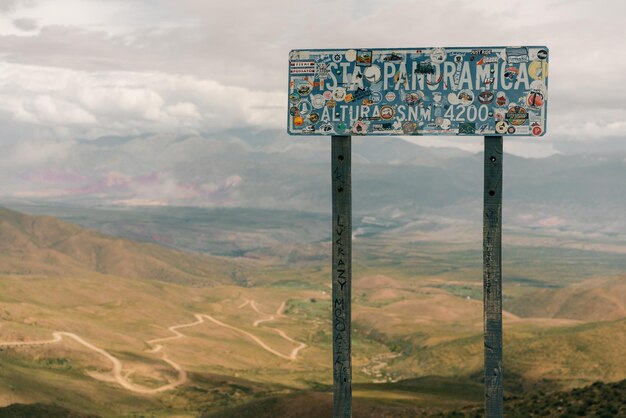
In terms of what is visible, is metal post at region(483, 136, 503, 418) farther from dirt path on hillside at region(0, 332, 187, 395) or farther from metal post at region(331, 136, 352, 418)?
dirt path on hillside at region(0, 332, 187, 395)

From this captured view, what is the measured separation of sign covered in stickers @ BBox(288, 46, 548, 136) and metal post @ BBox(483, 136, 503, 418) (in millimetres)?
911

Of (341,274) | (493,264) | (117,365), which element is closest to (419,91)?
(493,264)

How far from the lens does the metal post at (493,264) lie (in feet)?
61.9

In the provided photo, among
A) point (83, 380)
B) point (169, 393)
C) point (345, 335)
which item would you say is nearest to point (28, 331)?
point (83, 380)

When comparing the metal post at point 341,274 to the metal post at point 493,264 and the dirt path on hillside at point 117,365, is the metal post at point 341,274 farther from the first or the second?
the dirt path on hillside at point 117,365

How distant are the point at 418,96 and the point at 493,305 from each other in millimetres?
5695

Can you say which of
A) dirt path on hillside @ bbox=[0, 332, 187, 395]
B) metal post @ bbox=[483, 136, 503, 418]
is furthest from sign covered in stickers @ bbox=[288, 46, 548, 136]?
dirt path on hillside @ bbox=[0, 332, 187, 395]

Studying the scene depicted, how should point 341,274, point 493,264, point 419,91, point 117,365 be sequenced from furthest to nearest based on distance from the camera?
point 117,365, point 341,274, point 493,264, point 419,91

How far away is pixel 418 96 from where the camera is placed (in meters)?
18.6

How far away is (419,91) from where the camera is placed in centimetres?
1866

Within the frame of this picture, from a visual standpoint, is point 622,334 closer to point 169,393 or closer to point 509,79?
point 169,393

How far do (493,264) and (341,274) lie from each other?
12.9ft

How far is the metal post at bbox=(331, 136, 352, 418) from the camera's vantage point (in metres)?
19.5

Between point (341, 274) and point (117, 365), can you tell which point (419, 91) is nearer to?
point (341, 274)
